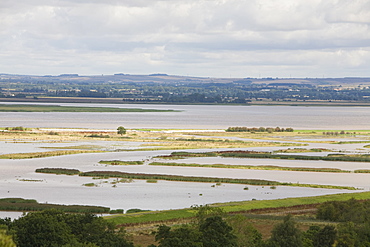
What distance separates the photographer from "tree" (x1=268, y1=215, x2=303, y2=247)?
30302mm

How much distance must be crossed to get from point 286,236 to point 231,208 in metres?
12.3

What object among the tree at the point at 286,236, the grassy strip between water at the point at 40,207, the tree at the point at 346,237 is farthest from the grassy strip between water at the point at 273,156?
the tree at the point at 286,236

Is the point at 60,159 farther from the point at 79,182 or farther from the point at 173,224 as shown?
the point at 173,224

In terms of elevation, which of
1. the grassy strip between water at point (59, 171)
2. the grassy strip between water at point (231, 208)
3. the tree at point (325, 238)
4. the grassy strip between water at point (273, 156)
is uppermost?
the tree at point (325, 238)

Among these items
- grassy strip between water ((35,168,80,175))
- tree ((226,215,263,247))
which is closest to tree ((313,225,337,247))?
tree ((226,215,263,247))

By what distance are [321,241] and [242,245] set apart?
173 inches

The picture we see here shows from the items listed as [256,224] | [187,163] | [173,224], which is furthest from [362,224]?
[187,163]

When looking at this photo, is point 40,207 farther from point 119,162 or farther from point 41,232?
point 119,162

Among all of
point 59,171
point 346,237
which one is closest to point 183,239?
point 346,237

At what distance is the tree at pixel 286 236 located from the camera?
30.3 m

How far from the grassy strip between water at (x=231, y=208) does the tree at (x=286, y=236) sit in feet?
26.7

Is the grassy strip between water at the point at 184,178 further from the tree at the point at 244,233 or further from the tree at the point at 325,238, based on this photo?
→ the tree at the point at 325,238

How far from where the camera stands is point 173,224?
37.8 metres

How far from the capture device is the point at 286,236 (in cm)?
3062
